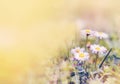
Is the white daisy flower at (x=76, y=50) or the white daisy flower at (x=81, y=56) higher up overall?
the white daisy flower at (x=76, y=50)

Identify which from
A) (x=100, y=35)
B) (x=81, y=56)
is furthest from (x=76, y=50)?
(x=100, y=35)

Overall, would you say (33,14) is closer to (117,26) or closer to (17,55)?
(17,55)

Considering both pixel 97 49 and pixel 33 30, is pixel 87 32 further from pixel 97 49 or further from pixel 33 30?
pixel 33 30

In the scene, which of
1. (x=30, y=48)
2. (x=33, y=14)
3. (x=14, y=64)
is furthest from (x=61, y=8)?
(x=14, y=64)

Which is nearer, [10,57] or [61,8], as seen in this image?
[10,57]

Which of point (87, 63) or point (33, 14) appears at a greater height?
point (33, 14)

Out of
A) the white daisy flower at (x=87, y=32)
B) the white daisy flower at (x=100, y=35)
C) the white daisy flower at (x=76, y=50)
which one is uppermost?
the white daisy flower at (x=87, y=32)

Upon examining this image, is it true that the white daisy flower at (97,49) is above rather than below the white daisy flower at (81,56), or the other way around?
above

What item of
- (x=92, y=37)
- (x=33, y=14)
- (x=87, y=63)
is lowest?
(x=87, y=63)
